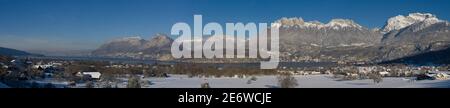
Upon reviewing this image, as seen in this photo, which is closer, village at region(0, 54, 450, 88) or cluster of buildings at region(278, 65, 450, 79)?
village at region(0, 54, 450, 88)

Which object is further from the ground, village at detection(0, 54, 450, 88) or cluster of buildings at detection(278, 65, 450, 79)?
village at detection(0, 54, 450, 88)

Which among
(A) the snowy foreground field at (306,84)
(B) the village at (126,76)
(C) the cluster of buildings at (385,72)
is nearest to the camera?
(A) the snowy foreground field at (306,84)

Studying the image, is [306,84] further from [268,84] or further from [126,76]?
[126,76]

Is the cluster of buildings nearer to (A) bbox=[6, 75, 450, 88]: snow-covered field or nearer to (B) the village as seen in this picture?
(B) the village

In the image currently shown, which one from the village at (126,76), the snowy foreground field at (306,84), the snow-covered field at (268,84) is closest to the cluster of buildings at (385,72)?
the village at (126,76)

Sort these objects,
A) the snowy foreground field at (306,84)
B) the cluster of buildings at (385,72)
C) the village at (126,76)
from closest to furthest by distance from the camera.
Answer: the snowy foreground field at (306,84)
the village at (126,76)
the cluster of buildings at (385,72)

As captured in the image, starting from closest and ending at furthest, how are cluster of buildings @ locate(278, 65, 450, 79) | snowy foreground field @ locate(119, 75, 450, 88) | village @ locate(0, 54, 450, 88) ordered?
snowy foreground field @ locate(119, 75, 450, 88) → village @ locate(0, 54, 450, 88) → cluster of buildings @ locate(278, 65, 450, 79)

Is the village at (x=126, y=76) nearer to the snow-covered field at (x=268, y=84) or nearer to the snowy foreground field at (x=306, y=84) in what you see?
the snow-covered field at (x=268, y=84)

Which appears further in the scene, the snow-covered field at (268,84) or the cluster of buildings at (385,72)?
the cluster of buildings at (385,72)

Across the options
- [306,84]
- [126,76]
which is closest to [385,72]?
[306,84]

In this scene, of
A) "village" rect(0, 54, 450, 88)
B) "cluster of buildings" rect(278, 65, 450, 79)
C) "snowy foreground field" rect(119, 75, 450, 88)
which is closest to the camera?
"snowy foreground field" rect(119, 75, 450, 88)

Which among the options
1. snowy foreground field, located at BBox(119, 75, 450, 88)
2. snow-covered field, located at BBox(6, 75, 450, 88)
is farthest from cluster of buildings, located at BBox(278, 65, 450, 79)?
snow-covered field, located at BBox(6, 75, 450, 88)
